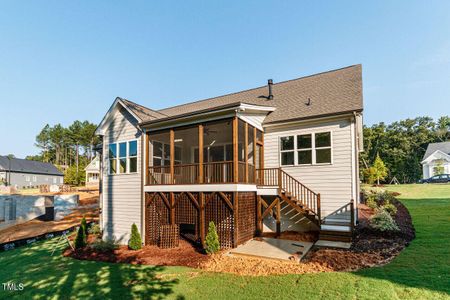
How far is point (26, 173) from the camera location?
51062mm

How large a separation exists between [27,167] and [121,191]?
54.0 metres

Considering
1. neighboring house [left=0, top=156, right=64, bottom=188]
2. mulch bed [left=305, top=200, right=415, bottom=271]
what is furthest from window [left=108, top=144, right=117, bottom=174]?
neighboring house [left=0, top=156, right=64, bottom=188]

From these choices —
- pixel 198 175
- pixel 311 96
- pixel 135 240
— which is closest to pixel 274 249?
pixel 198 175

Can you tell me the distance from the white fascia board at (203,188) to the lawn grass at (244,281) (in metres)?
3.05

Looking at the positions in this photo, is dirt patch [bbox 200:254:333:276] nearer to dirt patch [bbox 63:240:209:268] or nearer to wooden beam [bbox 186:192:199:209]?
dirt patch [bbox 63:240:209:268]

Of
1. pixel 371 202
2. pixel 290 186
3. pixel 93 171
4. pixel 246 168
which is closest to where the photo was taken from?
pixel 246 168

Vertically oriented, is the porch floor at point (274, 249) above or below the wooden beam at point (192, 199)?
below

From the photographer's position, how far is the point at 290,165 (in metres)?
10.8

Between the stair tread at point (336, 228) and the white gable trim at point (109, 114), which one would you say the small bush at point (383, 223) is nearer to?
the stair tread at point (336, 228)

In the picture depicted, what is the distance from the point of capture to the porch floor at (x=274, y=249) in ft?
25.2

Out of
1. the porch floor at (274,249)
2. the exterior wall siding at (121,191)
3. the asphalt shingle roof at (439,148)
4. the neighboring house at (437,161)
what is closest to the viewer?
the porch floor at (274,249)

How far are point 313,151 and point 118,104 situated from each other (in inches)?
392

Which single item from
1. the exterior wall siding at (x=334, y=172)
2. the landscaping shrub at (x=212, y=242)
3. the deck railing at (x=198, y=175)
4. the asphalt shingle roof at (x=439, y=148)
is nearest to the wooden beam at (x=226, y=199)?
the deck railing at (x=198, y=175)

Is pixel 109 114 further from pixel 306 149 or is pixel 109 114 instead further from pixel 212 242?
pixel 306 149
